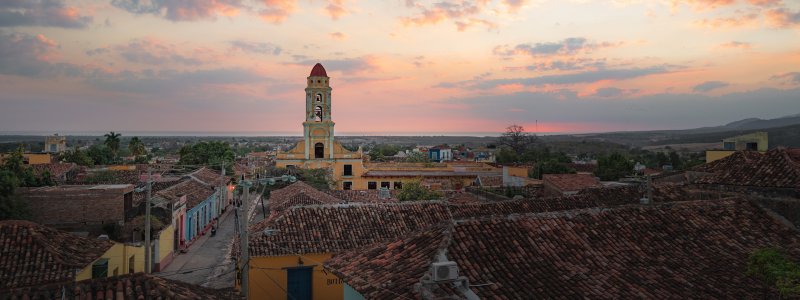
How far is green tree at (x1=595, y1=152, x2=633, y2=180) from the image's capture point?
44.6 metres

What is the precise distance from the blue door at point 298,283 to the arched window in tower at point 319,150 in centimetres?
3727

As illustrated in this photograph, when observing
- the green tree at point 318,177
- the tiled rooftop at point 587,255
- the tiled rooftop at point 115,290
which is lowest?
the green tree at point 318,177

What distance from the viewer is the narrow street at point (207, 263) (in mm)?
19031

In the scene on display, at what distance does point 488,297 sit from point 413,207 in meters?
9.61

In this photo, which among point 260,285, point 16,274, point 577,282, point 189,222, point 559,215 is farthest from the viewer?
point 189,222

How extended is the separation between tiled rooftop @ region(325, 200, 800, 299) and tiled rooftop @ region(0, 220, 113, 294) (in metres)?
6.79

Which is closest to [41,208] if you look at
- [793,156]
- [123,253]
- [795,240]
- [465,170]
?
[123,253]

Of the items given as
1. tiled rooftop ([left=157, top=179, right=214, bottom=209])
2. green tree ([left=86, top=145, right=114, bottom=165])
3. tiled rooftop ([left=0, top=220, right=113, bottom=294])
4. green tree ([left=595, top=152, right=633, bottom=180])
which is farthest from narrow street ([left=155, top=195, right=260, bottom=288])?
green tree ([left=86, top=145, right=114, bottom=165])

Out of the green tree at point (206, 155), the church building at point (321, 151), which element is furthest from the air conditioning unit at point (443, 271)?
the green tree at point (206, 155)

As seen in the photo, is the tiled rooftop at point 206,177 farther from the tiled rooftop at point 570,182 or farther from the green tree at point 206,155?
the tiled rooftop at point 570,182

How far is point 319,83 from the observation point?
1924 inches

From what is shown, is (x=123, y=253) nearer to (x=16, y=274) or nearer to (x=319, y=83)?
(x=16, y=274)

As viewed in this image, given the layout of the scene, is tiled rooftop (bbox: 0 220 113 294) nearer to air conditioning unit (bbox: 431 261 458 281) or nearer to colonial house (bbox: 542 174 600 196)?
air conditioning unit (bbox: 431 261 458 281)

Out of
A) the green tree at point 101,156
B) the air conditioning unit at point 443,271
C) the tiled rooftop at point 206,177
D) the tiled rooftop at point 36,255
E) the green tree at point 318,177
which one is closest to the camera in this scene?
the air conditioning unit at point 443,271
